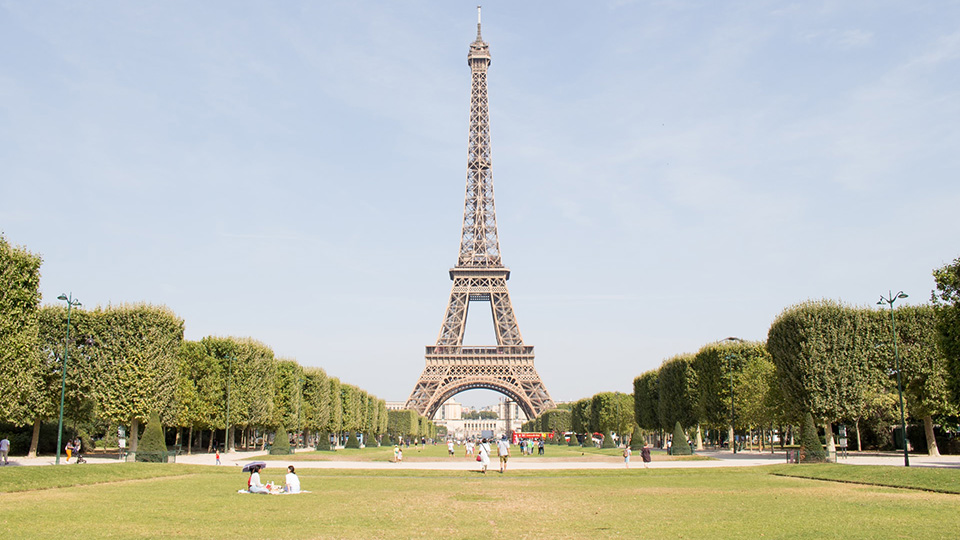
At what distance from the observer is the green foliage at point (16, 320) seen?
108 ft

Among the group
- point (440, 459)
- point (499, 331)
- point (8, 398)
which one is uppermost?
point (499, 331)

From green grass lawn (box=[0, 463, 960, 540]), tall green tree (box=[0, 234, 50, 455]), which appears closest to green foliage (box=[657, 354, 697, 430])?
green grass lawn (box=[0, 463, 960, 540])

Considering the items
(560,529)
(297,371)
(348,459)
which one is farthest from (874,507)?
(297,371)

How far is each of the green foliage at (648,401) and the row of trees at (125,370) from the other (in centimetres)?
3613

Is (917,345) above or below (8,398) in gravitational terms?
above

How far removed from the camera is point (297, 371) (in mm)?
70562

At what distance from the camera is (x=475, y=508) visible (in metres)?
18.8

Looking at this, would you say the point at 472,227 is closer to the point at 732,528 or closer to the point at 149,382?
the point at 149,382

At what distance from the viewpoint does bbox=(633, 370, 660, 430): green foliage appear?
77.6 m

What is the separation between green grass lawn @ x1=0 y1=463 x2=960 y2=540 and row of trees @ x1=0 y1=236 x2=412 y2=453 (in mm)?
9411

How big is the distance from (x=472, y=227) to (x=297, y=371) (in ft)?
154

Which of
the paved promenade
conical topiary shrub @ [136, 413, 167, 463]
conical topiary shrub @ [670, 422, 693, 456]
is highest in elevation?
conical topiary shrub @ [136, 413, 167, 463]

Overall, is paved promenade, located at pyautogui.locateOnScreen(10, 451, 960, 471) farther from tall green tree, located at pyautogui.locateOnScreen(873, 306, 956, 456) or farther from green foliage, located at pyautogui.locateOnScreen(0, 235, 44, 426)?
green foliage, located at pyautogui.locateOnScreen(0, 235, 44, 426)

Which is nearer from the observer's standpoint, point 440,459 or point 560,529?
point 560,529
